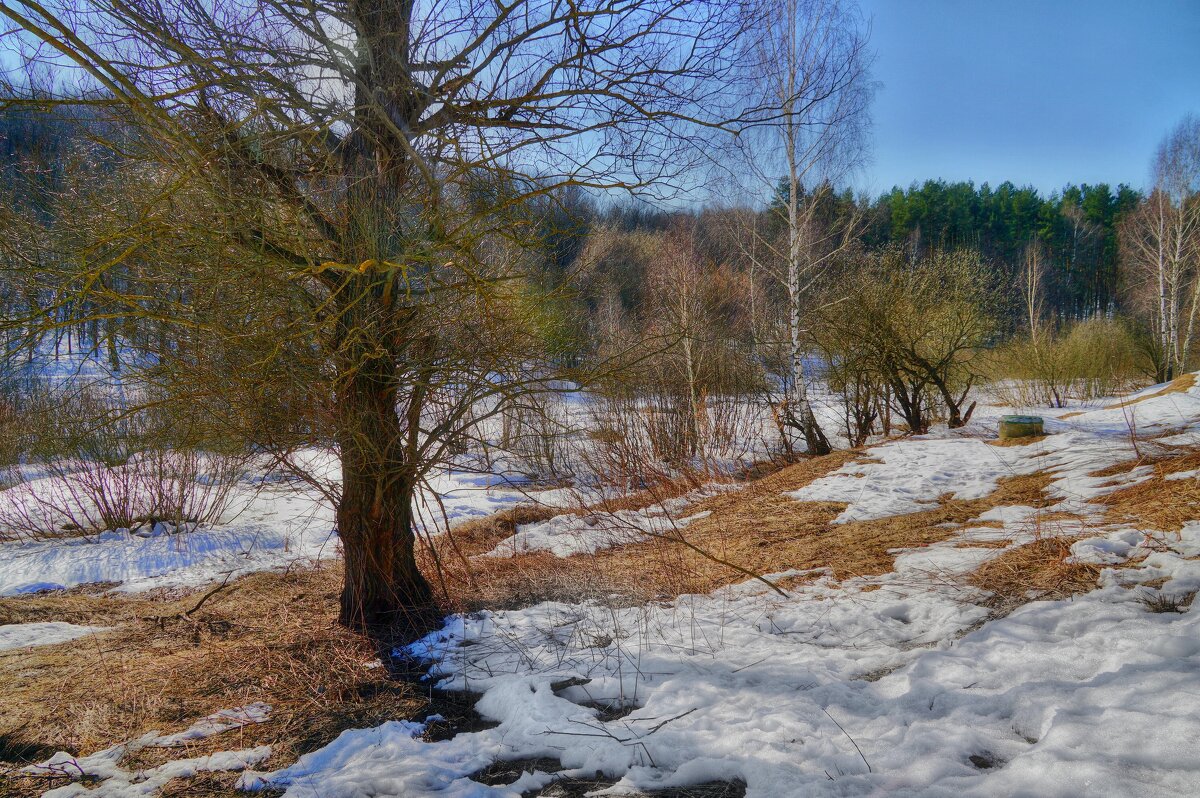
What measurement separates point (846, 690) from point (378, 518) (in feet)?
9.92

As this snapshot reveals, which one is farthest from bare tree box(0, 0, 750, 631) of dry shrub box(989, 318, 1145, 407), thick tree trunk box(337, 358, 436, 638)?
dry shrub box(989, 318, 1145, 407)

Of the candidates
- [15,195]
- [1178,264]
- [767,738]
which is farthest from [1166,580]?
[1178,264]

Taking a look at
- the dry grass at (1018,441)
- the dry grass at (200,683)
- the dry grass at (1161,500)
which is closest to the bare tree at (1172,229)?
the dry grass at (1018,441)

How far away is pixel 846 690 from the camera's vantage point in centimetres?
274

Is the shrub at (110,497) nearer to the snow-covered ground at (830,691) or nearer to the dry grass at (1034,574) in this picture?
the snow-covered ground at (830,691)

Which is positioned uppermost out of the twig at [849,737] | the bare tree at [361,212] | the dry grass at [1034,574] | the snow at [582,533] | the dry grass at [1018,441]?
the bare tree at [361,212]

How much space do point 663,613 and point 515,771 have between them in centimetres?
184

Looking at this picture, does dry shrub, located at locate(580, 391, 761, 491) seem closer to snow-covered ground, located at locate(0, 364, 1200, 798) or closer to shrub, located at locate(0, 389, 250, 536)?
shrub, located at locate(0, 389, 250, 536)

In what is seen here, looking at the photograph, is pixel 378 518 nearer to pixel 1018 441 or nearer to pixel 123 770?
pixel 123 770

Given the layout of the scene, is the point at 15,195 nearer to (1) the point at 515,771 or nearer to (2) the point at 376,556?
(2) the point at 376,556

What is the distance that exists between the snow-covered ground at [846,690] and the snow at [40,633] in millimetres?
2829

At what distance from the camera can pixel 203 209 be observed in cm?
317

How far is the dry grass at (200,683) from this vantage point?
2.96 m

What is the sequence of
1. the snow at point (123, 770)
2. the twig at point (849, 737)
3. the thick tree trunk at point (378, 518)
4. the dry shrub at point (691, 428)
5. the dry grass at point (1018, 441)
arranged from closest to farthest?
the twig at point (849, 737) < the snow at point (123, 770) < the thick tree trunk at point (378, 518) < the dry grass at point (1018, 441) < the dry shrub at point (691, 428)
